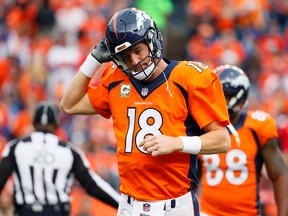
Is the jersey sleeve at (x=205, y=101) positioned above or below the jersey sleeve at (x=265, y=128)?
above

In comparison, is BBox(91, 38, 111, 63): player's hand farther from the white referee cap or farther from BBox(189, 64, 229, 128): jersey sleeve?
the white referee cap

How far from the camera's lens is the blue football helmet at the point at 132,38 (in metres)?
5.03

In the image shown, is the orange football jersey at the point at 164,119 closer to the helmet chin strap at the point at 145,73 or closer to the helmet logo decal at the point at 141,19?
the helmet chin strap at the point at 145,73

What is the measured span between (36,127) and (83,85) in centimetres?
186

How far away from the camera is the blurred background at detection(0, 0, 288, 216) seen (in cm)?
1299

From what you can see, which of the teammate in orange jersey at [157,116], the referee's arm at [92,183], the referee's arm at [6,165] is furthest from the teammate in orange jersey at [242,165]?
the referee's arm at [6,165]

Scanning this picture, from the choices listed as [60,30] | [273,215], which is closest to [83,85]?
[273,215]

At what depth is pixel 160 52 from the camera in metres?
5.13

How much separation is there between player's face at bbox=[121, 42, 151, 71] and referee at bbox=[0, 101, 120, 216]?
2156 millimetres

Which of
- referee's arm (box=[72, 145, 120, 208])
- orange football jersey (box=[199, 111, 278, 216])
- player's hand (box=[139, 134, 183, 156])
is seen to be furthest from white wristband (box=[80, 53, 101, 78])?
referee's arm (box=[72, 145, 120, 208])

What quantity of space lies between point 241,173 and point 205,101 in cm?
158

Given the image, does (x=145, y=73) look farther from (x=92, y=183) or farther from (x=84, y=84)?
(x=92, y=183)

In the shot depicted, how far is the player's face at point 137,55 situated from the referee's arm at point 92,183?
84.0 inches

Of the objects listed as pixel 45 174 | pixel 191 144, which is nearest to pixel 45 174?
pixel 45 174
